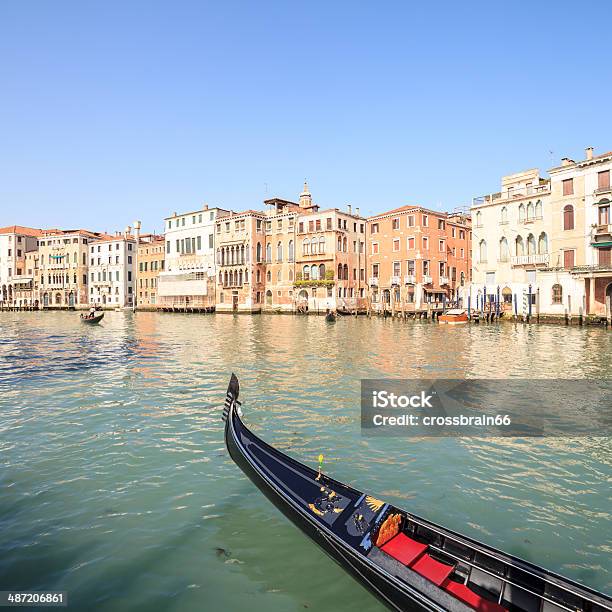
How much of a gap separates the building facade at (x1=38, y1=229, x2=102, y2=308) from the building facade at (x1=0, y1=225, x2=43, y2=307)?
135 inches

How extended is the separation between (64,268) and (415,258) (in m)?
55.0

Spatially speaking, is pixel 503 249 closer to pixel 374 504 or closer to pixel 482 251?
pixel 482 251

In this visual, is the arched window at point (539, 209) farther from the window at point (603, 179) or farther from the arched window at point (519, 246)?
the window at point (603, 179)

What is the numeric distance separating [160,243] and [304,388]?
5787 centimetres

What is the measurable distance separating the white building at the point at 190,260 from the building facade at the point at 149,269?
11.7 ft

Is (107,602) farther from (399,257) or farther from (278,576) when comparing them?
(399,257)

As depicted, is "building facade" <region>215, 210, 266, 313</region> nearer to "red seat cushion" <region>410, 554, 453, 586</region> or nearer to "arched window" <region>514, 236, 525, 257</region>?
"arched window" <region>514, 236, 525, 257</region>

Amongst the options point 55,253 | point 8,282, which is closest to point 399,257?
point 55,253

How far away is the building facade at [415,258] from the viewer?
42.2 meters

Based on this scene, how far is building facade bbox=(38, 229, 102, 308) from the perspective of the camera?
69375 millimetres

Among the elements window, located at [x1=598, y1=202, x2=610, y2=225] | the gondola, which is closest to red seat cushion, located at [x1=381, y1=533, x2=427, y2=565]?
the gondola

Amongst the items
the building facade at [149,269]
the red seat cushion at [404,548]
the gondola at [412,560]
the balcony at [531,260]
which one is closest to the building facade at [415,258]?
the balcony at [531,260]

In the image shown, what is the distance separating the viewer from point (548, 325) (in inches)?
1175

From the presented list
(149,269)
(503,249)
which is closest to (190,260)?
(149,269)
